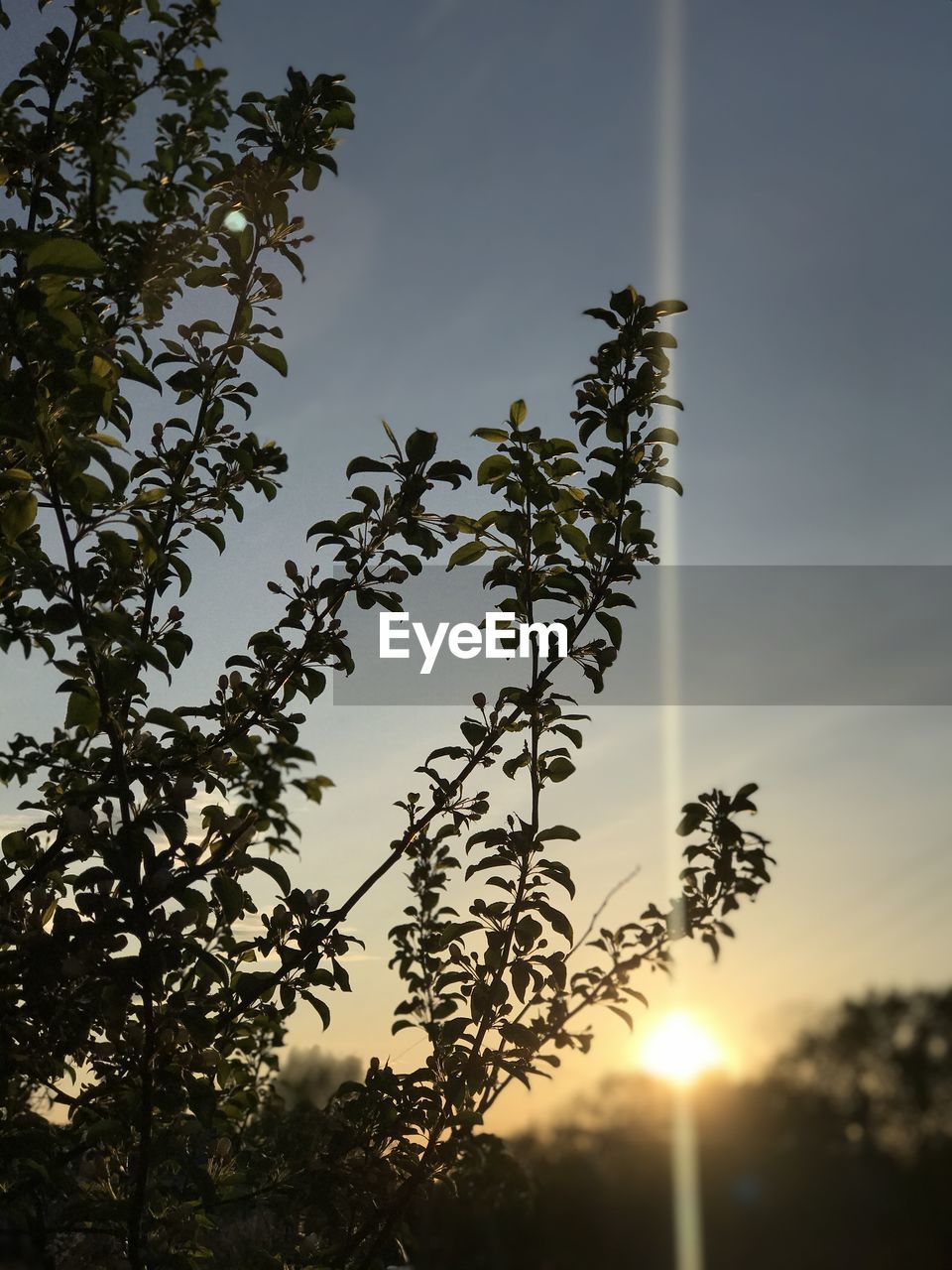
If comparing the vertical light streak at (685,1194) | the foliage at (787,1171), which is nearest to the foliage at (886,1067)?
the foliage at (787,1171)

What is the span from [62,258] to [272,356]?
126cm

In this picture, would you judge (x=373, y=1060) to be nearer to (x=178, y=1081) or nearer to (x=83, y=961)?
(x=178, y=1081)

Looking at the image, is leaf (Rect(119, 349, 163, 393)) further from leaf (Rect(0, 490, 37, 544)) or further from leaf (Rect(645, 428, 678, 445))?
leaf (Rect(645, 428, 678, 445))

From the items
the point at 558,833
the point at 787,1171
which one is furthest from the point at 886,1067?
the point at 558,833

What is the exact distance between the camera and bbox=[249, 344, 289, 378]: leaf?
11.4ft

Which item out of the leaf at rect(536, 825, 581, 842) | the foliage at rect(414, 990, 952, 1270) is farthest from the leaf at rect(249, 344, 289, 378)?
the foliage at rect(414, 990, 952, 1270)

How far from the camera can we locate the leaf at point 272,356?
11.4 ft

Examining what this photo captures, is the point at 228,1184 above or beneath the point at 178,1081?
beneath

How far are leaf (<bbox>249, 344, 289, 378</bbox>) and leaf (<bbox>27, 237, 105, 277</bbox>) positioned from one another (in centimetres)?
121

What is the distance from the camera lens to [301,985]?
3184 millimetres

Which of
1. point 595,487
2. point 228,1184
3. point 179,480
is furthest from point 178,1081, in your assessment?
point 595,487

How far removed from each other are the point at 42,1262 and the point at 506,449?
9.16ft

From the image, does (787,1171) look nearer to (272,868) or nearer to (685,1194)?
(685,1194)

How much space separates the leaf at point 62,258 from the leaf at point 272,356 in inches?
47.5
